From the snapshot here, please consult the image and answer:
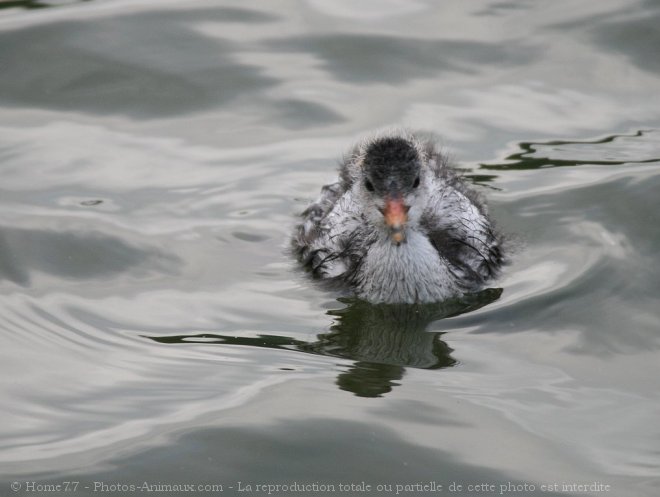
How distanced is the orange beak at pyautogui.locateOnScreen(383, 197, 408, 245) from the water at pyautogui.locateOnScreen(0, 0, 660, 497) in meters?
0.64

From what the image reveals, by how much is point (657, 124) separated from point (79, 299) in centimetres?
489

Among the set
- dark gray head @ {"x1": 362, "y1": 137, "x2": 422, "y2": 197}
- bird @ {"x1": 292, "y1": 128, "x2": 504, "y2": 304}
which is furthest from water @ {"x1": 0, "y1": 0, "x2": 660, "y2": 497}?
dark gray head @ {"x1": 362, "y1": 137, "x2": 422, "y2": 197}

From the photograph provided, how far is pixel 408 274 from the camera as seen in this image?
775 cm

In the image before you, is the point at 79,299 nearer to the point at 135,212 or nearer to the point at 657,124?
the point at 135,212

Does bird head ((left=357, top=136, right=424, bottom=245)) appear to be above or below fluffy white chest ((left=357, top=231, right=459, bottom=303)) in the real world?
above

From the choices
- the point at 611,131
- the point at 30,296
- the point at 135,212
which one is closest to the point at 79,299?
the point at 30,296

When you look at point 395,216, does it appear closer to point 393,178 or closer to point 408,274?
point 393,178

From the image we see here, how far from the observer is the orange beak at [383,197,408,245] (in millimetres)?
7262

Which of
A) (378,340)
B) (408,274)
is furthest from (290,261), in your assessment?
(378,340)

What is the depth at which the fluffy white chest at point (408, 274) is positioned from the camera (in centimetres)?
774

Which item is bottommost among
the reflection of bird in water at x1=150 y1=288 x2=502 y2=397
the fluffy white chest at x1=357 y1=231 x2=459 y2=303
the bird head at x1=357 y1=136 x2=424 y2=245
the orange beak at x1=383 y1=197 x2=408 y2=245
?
the reflection of bird in water at x1=150 y1=288 x2=502 y2=397

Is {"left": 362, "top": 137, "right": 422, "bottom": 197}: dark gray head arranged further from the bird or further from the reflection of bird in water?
the reflection of bird in water

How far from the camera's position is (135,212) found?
882 cm

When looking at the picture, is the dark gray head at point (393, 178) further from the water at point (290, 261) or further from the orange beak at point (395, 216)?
the water at point (290, 261)
